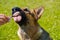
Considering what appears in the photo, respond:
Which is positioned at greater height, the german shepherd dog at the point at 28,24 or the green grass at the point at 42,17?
the german shepherd dog at the point at 28,24

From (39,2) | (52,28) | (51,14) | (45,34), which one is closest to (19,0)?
(39,2)

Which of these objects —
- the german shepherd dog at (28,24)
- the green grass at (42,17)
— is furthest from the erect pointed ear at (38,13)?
the green grass at (42,17)

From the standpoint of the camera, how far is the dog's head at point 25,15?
490 centimetres

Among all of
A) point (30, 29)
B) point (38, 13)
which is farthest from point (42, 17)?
point (30, 29)

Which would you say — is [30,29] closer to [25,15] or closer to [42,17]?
[25,15]

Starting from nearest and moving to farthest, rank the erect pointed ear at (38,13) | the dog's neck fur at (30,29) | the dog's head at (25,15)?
the dog's head at (25,15)
the dog's neck fur at (30,29)
the erect pointed ear at (38,13)

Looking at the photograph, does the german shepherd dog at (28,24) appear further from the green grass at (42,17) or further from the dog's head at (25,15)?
the green grass at (42,17)

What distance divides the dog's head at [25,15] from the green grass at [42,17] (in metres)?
1.84

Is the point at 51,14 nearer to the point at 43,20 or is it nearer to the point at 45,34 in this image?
the point at 43,20

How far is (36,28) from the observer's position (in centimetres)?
516

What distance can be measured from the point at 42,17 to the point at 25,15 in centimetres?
278

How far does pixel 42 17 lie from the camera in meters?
7.75

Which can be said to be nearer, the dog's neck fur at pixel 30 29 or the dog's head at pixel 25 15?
the dog's head at pixel 25 15

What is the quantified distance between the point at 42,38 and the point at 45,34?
0.37 feet
